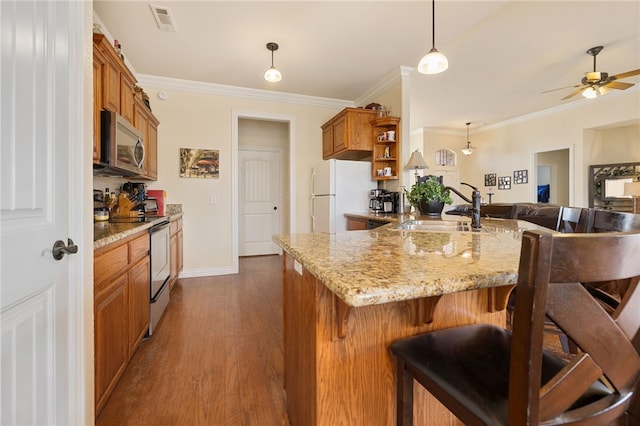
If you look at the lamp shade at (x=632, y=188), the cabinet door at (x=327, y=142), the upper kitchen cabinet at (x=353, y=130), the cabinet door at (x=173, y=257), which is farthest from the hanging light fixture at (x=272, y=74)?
the lamp shade at (x=632, y=188)

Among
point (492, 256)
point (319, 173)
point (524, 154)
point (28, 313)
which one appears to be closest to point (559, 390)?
point (492, 256)

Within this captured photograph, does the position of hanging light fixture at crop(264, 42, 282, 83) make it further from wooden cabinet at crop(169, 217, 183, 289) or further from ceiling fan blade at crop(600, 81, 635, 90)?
ceiling fan blade at crop(600, 81, 635, 90)

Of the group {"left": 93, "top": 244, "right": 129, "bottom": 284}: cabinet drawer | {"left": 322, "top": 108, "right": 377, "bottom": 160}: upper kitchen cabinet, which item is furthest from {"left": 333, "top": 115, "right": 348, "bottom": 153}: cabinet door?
{"left": 93, "top": 244, "right": 129, "bottom": 284}: cabinet drawer

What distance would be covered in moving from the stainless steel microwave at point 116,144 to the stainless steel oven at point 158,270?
1.77 feet

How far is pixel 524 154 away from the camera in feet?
19.8

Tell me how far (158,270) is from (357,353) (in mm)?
2052

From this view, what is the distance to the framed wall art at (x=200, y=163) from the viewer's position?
3795 mm

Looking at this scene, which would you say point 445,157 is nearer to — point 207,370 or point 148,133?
point 148,133

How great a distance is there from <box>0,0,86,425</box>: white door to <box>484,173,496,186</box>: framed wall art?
7.54 meters

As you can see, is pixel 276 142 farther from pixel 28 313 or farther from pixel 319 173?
pixel 28 313

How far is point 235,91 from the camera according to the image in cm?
395

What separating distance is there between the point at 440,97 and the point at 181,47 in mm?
3864

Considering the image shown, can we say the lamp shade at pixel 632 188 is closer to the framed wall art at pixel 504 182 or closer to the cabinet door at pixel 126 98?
the framed wall art at pixel 504 182

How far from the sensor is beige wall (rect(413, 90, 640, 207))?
4742mm
